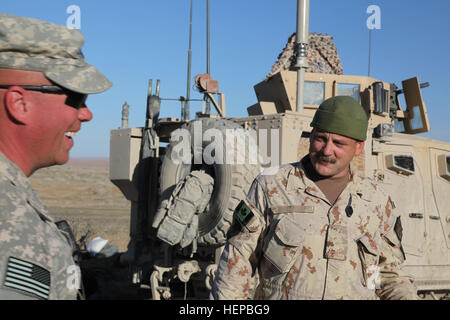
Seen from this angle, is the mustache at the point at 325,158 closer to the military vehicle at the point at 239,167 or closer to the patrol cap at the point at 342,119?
the patrol cap at the point at 342,119

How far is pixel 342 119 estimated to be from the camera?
97.8 inches

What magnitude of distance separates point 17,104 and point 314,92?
5.89 metres

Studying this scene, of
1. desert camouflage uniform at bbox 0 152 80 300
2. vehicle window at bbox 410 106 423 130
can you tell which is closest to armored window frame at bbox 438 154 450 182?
vehicle window at bbox 410 106 423 130

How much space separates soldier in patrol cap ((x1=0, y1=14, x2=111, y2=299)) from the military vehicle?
3515 millimetres

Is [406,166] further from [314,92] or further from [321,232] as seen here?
[321,232]

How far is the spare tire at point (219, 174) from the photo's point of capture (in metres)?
4.98

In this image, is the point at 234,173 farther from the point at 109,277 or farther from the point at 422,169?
the point at 109,277

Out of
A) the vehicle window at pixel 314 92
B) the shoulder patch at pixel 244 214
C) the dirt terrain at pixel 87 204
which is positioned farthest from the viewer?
the dirt terrain at pixel 87 204

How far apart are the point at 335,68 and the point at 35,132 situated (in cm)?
1065

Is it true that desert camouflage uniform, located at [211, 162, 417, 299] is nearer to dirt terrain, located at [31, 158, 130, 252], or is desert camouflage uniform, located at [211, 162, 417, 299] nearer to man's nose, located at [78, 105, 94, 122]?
man's nose, located at [78, 105, 94, 122]

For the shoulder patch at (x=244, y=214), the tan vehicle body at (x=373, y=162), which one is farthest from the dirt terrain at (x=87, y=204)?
the shoulder patch at (x=244, y=214)

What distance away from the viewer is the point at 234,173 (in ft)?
16.4

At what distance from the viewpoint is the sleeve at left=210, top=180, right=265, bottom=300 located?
7.70 ft

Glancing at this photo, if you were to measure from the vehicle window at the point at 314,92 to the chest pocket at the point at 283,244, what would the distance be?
15.2ft
